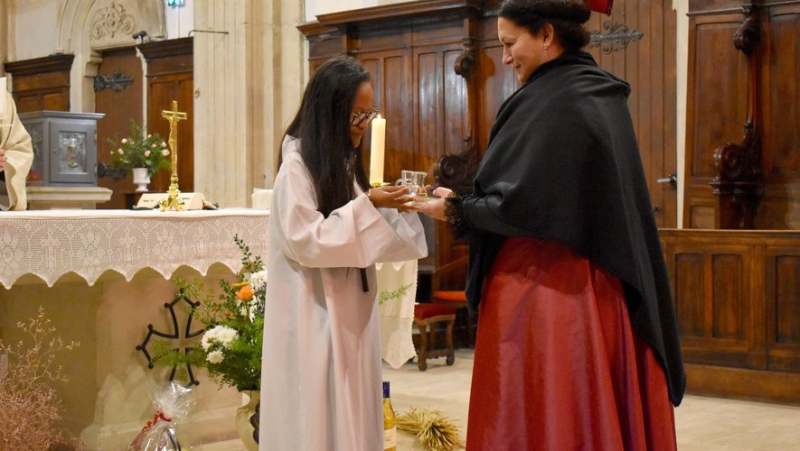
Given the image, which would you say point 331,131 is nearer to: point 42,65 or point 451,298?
point 451,298

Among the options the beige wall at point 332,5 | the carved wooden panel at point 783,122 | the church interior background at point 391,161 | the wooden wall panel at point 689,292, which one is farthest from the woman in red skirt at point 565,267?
the beige wall at point 332,5

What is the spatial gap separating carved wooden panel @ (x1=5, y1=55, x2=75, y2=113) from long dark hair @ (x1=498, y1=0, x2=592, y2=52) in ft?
41.3

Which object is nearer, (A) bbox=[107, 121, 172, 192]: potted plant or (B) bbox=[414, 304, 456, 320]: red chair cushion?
(B) bbox=[414, 304, 456, 320]: red chair cushion

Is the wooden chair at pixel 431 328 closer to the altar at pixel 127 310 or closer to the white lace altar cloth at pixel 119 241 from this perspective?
the altar at pixel 127 310

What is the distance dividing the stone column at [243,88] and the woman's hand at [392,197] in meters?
8.47

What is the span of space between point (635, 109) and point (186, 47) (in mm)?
6165

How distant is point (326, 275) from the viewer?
286 centimetres

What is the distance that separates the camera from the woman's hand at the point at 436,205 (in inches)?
105

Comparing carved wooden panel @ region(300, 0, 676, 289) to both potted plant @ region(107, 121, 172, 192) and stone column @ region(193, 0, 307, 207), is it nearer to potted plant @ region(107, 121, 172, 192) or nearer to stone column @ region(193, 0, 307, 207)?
stone column @ region(193, 0, 307, 207)

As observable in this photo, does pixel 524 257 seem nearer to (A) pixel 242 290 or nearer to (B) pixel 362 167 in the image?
(B) pixel 362 167

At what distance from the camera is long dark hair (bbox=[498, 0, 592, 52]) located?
2.51 meters

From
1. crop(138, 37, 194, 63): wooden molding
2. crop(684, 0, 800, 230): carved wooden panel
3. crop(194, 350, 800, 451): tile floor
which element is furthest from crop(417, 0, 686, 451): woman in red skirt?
crop(138, 37, 194, 63): wooden molding

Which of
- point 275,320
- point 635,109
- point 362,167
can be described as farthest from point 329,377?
point 635,109

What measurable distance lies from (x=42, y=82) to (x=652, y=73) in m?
9.52
